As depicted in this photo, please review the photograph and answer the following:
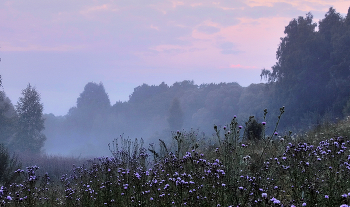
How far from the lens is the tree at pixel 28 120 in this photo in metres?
41.8

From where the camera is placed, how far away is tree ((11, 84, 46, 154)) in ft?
137

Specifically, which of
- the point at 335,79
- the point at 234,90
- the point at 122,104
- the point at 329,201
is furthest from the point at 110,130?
the point at 329,201

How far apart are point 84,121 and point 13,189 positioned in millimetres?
86323

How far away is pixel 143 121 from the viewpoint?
3223 inches

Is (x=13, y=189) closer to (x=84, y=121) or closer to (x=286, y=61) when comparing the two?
(x=286, y=61)

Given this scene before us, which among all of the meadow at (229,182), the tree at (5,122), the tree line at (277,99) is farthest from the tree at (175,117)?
the meadow at (229,182)

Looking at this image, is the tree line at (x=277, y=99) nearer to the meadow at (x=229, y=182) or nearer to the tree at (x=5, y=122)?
the tree at (x=5, y=122)

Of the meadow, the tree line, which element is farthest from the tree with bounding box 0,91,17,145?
the meadow

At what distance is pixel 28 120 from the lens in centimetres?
4216

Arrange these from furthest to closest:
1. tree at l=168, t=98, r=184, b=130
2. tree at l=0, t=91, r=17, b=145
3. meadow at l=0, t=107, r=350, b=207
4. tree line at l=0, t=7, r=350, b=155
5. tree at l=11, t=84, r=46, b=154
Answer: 1. tree at l=168, t=98, r=184, b=130
2. tree at l=11, t=84, r=46, b=154
3. tree at l=0, t=91, r=17, b=145
4. tree line at l=0, t=7, r=350, b=155
5. meadow at l=0, t=107, r=350, b=207

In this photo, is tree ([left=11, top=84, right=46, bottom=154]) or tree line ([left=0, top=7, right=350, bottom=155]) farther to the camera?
tree ([left=11, top=84, right=46, bottom=154])

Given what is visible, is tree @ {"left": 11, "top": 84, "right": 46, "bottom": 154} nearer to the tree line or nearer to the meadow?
the tree line

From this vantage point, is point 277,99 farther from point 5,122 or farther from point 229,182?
point 5,122

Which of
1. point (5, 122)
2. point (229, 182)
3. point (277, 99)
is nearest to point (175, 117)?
point (277, 99)
